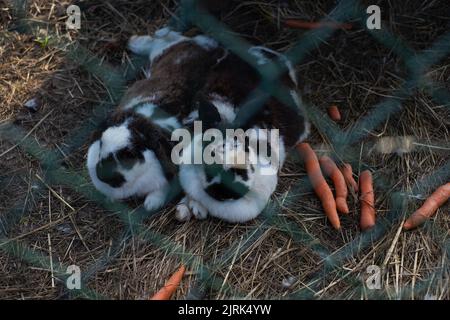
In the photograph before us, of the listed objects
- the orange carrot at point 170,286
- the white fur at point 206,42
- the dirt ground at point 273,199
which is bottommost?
the orange carrot at point 170,286

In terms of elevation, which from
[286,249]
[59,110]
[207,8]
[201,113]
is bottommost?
[286,249]

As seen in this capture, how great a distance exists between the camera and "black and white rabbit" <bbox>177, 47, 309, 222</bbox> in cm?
301

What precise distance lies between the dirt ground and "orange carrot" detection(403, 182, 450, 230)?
41mm

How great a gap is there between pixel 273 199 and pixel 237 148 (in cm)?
46

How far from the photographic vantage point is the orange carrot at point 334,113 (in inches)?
141

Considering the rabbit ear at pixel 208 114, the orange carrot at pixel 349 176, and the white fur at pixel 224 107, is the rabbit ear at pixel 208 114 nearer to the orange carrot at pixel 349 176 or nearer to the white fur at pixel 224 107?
the white fur at pixel 224 107

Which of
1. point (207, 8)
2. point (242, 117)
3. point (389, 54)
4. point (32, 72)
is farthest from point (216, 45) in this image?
point (32, 72)

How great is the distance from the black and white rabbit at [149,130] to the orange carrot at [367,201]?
0.98 meters

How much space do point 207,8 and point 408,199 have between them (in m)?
1.72

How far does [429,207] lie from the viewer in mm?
3086

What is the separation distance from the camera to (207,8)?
3.91m

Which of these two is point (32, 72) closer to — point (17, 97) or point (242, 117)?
point (17, 97)

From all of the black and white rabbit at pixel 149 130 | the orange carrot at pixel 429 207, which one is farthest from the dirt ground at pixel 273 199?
the black and white rabbit at pixel 149 130

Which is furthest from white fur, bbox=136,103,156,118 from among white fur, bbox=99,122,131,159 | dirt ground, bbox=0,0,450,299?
dirt ground, bbox=0,0,450,299
